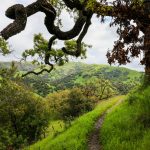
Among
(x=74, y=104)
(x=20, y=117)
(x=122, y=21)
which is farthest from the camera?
(x=74, y=104)

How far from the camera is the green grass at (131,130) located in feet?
59.6

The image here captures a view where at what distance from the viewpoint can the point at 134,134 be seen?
1961 centimetres

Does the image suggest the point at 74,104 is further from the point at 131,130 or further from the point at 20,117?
the point at 131,130

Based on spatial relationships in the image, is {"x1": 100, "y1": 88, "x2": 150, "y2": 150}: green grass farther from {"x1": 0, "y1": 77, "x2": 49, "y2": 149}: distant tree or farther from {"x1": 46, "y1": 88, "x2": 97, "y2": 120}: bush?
{"x1": 46, "y1": 88, "x2": 97, "y2": 120}: bush

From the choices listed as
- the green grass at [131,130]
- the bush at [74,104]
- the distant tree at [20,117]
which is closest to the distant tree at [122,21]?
the green grass at [131,130]

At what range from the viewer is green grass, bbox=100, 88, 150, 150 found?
1818 centimetres

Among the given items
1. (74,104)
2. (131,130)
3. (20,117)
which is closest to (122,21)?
(131,130)

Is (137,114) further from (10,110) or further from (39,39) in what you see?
(10,110)

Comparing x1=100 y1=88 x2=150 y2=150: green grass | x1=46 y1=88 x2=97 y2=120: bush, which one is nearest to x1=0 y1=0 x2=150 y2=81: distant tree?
x1=100 y1=88 x2=150 y2=150: green grass

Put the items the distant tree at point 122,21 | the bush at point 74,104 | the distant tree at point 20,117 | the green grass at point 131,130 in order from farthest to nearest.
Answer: the bush at point 74,104, the distant tree at point 20,117, the green grass at point 131,130, the distant tree at point 122,21

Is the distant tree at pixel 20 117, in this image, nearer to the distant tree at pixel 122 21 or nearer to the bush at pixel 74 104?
the bush at pixel 74 104

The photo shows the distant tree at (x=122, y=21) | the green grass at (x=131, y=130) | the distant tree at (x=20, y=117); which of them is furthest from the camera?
the distant tree at (x=20, y=117)

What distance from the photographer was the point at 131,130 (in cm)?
2048

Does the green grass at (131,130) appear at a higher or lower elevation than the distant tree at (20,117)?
higher
